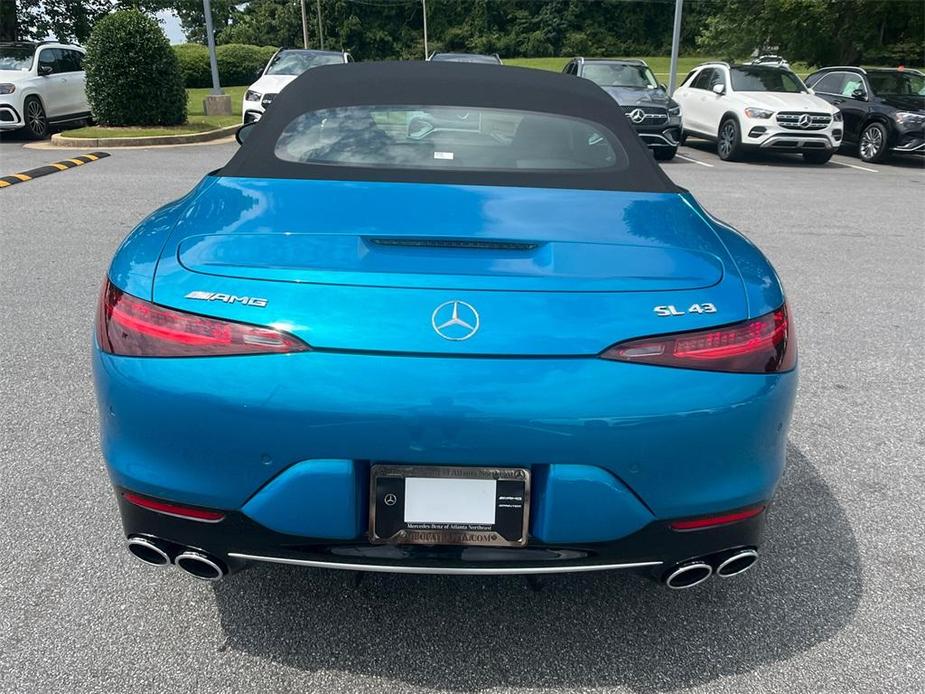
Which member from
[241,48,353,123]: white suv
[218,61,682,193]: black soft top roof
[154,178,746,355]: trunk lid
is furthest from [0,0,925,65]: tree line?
[154,178,746,355]: trunk lid

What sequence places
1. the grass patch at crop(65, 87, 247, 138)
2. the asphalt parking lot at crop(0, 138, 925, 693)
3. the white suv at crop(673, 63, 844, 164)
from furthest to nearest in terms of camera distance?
the grass patch at crop(65, 87, 247, 138), the white suv at crop(673, 63, 844, 164), the asphalt parking lot at crop(0, 138, 925, 693)

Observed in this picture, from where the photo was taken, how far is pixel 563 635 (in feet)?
7.64

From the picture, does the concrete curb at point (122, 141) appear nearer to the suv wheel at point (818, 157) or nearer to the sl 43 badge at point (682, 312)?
the suv wheel at point (818, 157)

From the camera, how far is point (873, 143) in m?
14.8

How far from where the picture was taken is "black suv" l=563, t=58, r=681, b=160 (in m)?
13.6

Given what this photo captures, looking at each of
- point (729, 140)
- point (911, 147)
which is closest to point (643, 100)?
point (729, 140)

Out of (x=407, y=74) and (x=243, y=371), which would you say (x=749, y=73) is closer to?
(x=407, y=74)

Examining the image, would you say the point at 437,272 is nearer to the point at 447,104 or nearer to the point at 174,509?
the point at 174,509

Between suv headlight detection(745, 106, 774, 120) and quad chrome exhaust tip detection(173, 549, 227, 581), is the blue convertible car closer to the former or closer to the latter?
quad chrome exhaust tip detection(173, 549, 227, 581)

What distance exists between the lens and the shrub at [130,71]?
14.1m

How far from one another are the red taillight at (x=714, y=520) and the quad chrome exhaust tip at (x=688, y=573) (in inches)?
4.6

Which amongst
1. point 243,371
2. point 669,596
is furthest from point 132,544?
point 669,596

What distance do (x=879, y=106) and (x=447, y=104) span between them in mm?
14328

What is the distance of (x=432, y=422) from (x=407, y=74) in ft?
6.76
